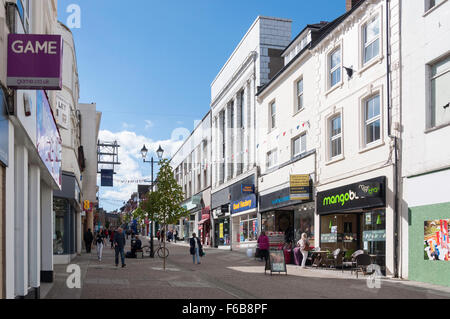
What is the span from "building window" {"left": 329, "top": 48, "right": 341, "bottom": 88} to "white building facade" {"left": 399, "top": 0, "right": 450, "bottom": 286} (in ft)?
16.8

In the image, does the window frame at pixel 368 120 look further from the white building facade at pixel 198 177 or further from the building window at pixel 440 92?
the white building facade at pixel 198 177

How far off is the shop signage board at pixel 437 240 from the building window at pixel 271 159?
50.3 ft

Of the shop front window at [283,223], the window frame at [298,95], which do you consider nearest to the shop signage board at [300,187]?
the window frame at [298,95]

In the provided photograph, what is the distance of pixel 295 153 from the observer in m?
28.3

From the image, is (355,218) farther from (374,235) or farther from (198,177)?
(198,177)

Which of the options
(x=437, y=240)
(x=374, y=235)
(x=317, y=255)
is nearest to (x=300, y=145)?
(x=317, y=255)

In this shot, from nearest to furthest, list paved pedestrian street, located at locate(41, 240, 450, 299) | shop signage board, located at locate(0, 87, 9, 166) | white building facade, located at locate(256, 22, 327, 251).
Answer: shop signage board, located at locate(0, 87, 9, 166) < paved pedestrian street, located at locate(41, 240, 450, 299) < white building facade, located at locate(256, 22, 327, 251)

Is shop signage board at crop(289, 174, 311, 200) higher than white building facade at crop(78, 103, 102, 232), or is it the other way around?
white building facade at crop(78, 103, 102, 232)

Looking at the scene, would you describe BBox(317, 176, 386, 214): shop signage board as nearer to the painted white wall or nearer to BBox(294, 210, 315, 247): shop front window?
the painted white wall

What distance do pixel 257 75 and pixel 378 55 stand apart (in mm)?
15575

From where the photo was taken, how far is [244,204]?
36.2m

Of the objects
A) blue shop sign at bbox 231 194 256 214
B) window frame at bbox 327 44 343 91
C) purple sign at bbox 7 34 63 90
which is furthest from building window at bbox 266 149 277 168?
purple sign at bbox 7 34 63 90

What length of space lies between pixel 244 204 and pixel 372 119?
55.8 feet

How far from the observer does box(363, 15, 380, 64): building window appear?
20.0 metres
